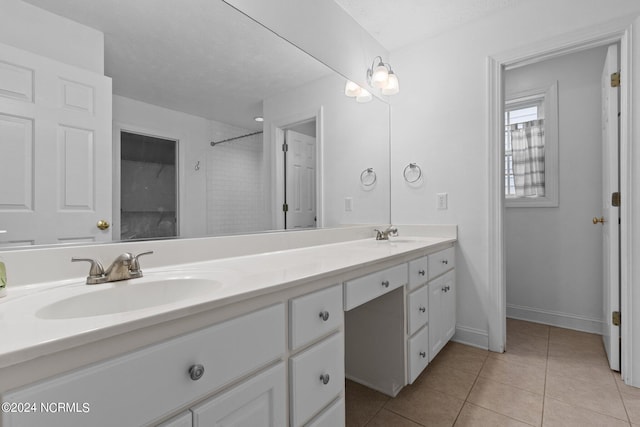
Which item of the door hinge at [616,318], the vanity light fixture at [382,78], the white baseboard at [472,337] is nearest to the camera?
the door hinge at [616,318]

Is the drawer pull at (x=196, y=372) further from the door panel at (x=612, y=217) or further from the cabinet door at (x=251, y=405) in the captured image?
the door panel at (x=612, y=217)

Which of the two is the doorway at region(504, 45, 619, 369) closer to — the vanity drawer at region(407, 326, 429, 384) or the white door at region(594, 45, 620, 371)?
the white door at region(594, 45, 620, 371)

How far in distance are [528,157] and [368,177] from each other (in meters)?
1.52

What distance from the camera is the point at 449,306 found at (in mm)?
2127

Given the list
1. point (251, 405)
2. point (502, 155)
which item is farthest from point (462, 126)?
point (251, 405)

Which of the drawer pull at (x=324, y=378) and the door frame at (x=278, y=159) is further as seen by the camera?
the door frame at (x=278, y=159)

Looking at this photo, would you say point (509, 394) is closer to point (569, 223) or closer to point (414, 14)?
point (569, 223)

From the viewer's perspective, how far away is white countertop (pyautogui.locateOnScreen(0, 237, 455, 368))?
49 cm

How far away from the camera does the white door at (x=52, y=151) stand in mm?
833

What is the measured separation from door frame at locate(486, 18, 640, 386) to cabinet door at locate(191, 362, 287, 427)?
183 cm

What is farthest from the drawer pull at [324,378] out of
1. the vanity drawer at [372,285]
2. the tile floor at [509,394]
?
the tile floor at [509,394]

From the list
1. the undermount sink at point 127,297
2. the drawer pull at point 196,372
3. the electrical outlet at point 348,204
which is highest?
the electrical outlet at point 348,204

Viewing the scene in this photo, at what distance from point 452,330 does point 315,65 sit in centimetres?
198

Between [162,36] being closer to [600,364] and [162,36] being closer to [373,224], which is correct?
[373,224]
